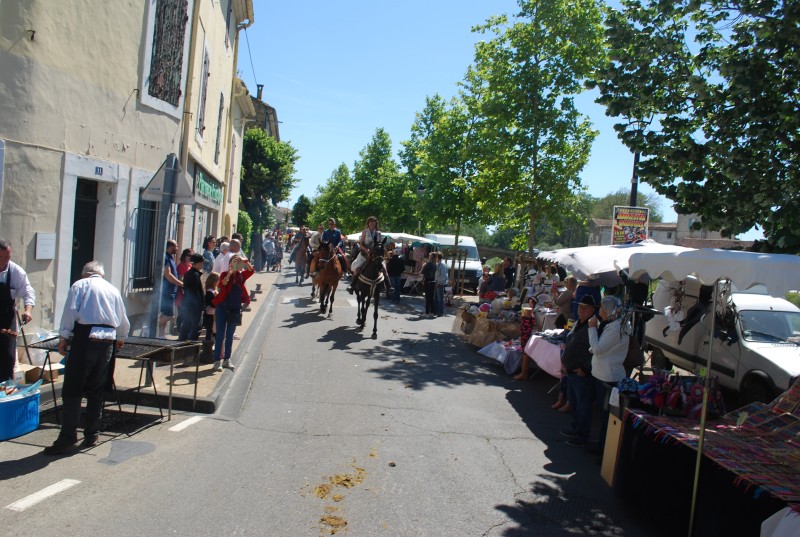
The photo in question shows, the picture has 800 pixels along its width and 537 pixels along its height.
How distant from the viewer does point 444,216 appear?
28.5 meters

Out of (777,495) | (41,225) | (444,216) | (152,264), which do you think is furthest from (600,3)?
(777,495)

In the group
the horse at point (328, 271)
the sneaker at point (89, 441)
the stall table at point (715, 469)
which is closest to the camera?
the stall table at point (715, 469)

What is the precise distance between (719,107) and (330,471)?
7033 millimetres

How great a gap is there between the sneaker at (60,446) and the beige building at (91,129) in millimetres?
3439

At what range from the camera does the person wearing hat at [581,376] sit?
726cm

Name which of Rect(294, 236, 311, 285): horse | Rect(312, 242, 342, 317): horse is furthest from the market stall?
Rect(294, 236, 311, 285): horse

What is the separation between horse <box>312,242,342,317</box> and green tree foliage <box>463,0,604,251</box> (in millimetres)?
6570

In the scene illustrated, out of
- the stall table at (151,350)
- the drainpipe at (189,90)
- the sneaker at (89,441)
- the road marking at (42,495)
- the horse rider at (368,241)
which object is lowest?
the road marking at (42,495)

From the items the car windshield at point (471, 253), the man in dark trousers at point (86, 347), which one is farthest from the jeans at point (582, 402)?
the car windshield at point (471, 253)

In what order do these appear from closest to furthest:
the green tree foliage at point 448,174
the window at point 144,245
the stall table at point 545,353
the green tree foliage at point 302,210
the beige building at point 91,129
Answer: the beige building at point 91,129, the stall table at point 545,353, the window at point 144,245, the green tree foliage at point 448,174, the green tree foliage at point 302,210

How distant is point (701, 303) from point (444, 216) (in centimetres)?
1863

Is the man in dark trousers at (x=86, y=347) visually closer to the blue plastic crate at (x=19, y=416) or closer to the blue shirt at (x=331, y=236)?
the blue plastic crate at (x=19, y=416)

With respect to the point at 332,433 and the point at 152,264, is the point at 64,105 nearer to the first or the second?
the point at 152,264

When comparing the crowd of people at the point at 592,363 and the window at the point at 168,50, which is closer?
the crowd of people at the point at 592,363
